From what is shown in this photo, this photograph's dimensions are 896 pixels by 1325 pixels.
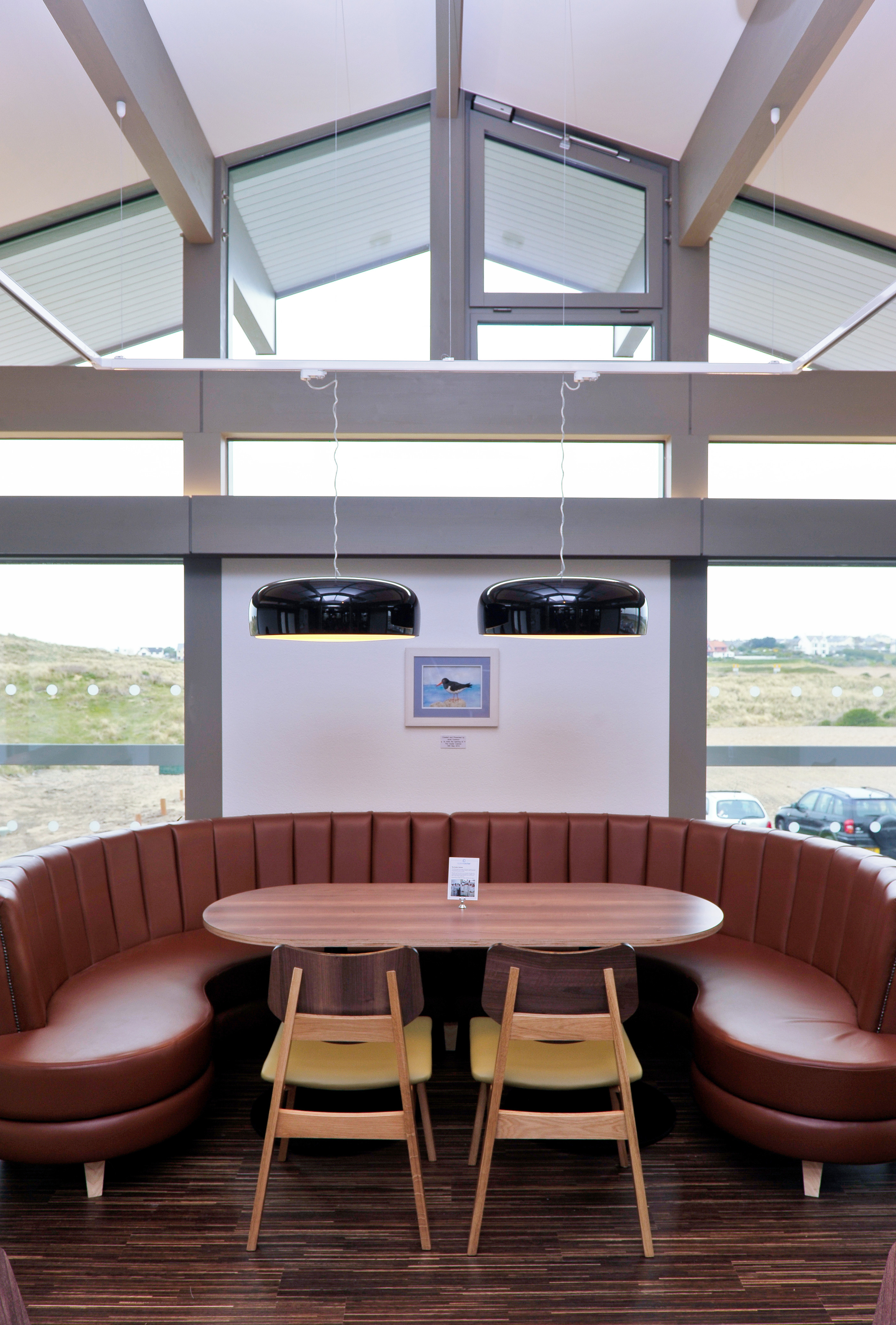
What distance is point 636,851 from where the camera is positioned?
407cm

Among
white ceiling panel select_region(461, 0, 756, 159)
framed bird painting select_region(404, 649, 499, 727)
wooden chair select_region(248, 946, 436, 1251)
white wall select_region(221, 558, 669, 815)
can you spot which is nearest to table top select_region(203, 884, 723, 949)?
wooden chair select_region(248, 946, 436, 1251)

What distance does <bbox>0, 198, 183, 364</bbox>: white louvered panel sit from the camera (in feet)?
15.1

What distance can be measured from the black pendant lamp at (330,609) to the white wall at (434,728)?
204cm

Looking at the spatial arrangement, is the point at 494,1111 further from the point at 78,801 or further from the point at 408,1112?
the point at 78,801

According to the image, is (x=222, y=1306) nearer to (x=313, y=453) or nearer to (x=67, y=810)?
(x=67, y=810)

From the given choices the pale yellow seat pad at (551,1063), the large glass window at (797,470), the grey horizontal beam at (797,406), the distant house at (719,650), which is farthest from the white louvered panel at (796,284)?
the pale yellow seat pad at (551,1063)

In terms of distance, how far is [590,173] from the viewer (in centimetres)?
473

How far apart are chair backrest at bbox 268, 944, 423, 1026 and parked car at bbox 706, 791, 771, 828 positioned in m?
2.87

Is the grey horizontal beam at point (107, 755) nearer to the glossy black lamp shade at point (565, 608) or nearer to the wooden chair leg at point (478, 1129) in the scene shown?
the wooden chair leg at point (478, 1129)

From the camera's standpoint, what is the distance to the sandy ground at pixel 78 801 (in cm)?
466

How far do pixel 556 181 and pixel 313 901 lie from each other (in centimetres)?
430

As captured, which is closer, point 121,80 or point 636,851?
point 121,80

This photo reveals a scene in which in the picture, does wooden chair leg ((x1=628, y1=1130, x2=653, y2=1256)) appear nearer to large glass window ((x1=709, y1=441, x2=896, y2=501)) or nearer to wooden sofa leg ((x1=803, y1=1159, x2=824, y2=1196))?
wooden sofa leg ((x1=803, y1=1159, x2=824, y2=1196))

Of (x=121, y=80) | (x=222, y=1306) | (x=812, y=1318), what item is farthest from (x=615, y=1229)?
(x=121, y=80)
